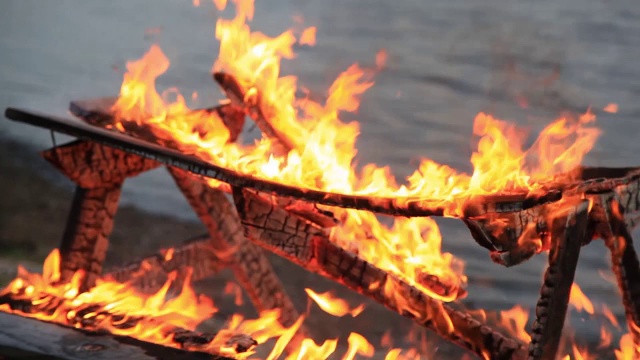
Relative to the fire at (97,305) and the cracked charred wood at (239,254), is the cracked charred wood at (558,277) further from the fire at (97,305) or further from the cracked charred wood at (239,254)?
the cracked charred wood at (239,254)

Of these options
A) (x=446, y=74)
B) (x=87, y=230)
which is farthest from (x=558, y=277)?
(x=446, y=74)

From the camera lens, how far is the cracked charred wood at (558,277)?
2.56 metres

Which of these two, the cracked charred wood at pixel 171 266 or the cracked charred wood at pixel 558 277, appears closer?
the cracked charred wood at pixel 558 277

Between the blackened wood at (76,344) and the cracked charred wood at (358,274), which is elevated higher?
the cracked charred wood at (358,274)

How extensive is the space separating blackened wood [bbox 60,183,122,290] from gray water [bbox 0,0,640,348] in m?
3.05

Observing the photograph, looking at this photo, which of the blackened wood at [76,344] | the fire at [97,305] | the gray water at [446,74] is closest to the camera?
the blackened wood at [76,344]

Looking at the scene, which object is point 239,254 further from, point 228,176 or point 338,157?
point 228,176

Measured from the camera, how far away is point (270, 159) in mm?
3223

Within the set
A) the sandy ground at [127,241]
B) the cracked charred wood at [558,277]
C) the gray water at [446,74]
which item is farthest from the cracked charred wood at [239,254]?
the gray water at [446,74]

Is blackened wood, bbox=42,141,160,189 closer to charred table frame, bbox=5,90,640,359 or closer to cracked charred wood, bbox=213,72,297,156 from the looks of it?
charred table frame, bbox=5,90,640,359

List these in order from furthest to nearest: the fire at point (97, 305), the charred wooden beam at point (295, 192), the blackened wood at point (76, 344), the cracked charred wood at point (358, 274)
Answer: the fire at point (97, 305)
the cracked charred wood at point (358, 274)
the blackened wood at point (76, 344)
the charred wooden beam at point (295, 192)

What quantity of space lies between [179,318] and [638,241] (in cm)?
350

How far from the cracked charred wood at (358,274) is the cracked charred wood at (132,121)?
19.5 inches

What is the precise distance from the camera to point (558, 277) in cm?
257
